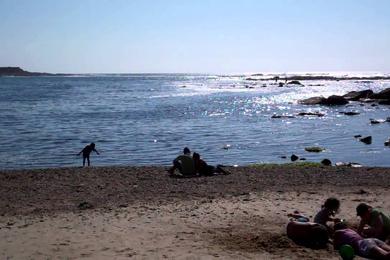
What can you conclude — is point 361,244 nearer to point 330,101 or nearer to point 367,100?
point 330,101

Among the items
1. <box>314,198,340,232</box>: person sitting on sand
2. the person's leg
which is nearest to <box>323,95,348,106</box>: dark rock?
<box>314,198,340,232</box>: person sitting on sand

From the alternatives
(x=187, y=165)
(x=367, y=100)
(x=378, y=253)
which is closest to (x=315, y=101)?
(x=367, y=100)

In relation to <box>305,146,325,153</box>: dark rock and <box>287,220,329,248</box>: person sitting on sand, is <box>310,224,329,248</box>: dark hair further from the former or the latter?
<box>305,146,325,153</box>: dark rock

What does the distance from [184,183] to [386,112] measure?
39.9 m

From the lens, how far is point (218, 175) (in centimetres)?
1653

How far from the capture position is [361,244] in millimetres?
8281

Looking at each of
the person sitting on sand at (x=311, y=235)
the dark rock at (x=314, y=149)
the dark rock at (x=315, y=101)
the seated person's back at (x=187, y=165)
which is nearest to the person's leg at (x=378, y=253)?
the person sitting on sand at (x=311, y=235)

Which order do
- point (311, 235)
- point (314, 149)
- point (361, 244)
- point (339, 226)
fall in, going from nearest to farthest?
point (361, 244) < point (311, 235) < point (339, 226) < point (314, 149)

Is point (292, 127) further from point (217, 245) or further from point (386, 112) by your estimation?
point (217, 245)

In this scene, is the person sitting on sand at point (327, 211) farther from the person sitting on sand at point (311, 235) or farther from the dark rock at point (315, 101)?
the dark rock at point (315, 101)

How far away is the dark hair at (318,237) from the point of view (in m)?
8.83

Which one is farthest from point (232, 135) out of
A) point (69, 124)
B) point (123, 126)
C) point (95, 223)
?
point (95, 223)

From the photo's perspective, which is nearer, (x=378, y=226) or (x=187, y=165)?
(x=378, y=226)

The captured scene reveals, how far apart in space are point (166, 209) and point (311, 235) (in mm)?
3622
